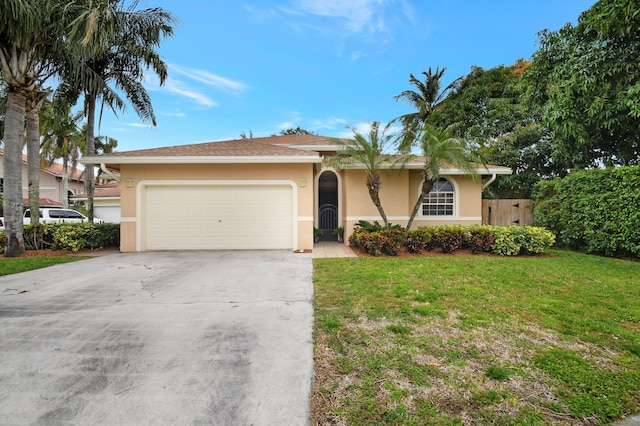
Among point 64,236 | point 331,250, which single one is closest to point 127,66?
point 64,236

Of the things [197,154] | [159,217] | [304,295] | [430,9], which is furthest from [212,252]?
[430,9]

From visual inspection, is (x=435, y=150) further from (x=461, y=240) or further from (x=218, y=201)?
(x=218, y=201)

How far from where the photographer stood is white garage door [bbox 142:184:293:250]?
9.87 metres

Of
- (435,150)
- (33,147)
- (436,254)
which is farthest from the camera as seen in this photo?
(33,147)

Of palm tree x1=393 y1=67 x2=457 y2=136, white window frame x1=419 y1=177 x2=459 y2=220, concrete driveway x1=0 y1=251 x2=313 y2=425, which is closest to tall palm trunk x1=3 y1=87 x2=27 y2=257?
concrete driveway x1=0 y1=251 x2=313 y2=425

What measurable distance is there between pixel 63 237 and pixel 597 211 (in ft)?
57.3

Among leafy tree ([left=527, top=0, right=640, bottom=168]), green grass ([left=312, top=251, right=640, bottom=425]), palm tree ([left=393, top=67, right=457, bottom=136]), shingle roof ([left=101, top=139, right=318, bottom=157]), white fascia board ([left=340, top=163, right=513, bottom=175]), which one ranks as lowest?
green grass ([left=312, top=251, right=640, bottom=425])

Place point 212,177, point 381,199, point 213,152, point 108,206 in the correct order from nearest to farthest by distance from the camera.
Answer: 1. point 213,152
2. point 212,177
3. point 381,199
4. point 108,206

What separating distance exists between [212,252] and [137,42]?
883 centimetres

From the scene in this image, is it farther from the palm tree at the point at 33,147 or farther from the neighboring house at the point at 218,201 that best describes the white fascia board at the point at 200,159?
the palm tree at the point at 33,147

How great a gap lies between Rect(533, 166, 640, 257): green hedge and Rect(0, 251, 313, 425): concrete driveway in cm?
978

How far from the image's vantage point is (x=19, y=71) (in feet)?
28.3

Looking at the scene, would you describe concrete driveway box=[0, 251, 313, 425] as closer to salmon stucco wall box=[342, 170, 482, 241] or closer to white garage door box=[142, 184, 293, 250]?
white garage door box=[142, 184, 293, 250]

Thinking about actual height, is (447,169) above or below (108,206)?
above
